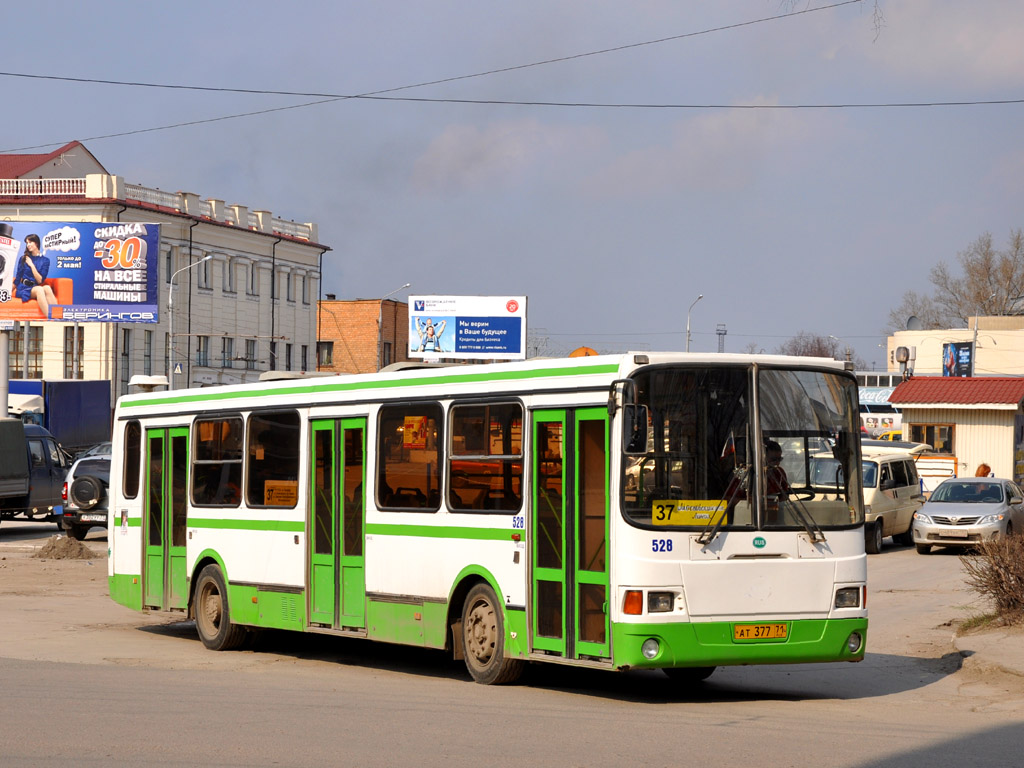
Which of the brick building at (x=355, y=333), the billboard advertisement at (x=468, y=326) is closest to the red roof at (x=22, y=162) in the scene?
the brick building at (x=355, y=333)

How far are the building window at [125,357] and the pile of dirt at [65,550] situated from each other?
44197mm

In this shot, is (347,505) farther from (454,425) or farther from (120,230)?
(120,230)

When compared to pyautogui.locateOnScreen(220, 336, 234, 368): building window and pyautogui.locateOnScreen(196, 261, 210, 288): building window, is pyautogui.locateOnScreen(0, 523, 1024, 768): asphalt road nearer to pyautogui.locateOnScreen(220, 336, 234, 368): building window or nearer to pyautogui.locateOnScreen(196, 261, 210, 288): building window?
pyautogui.locateOnScreen(196, 261, 210, 288): building window

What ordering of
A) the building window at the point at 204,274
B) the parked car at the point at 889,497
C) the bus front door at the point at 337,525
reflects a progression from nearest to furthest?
the bus front door at the point at 337,525 < the parked car at the point at 889,497 < the building window at the point at 204,274

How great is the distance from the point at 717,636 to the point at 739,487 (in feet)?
3.66

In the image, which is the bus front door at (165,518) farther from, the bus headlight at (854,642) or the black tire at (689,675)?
the bus headlight at (854,642)

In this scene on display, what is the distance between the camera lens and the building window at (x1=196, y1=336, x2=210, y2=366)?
76.1m

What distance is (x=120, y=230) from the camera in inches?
1997

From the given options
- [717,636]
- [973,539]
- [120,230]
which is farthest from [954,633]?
[120,230]

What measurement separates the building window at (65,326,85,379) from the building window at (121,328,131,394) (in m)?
1.95

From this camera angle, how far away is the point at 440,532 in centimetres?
1254

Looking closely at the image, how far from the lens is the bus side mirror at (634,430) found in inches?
413

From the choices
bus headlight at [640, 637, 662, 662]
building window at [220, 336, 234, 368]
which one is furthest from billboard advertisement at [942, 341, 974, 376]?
bus headlight at [640, 637, 662, 662]

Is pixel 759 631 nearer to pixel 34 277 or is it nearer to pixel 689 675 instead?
pixel 689 675
